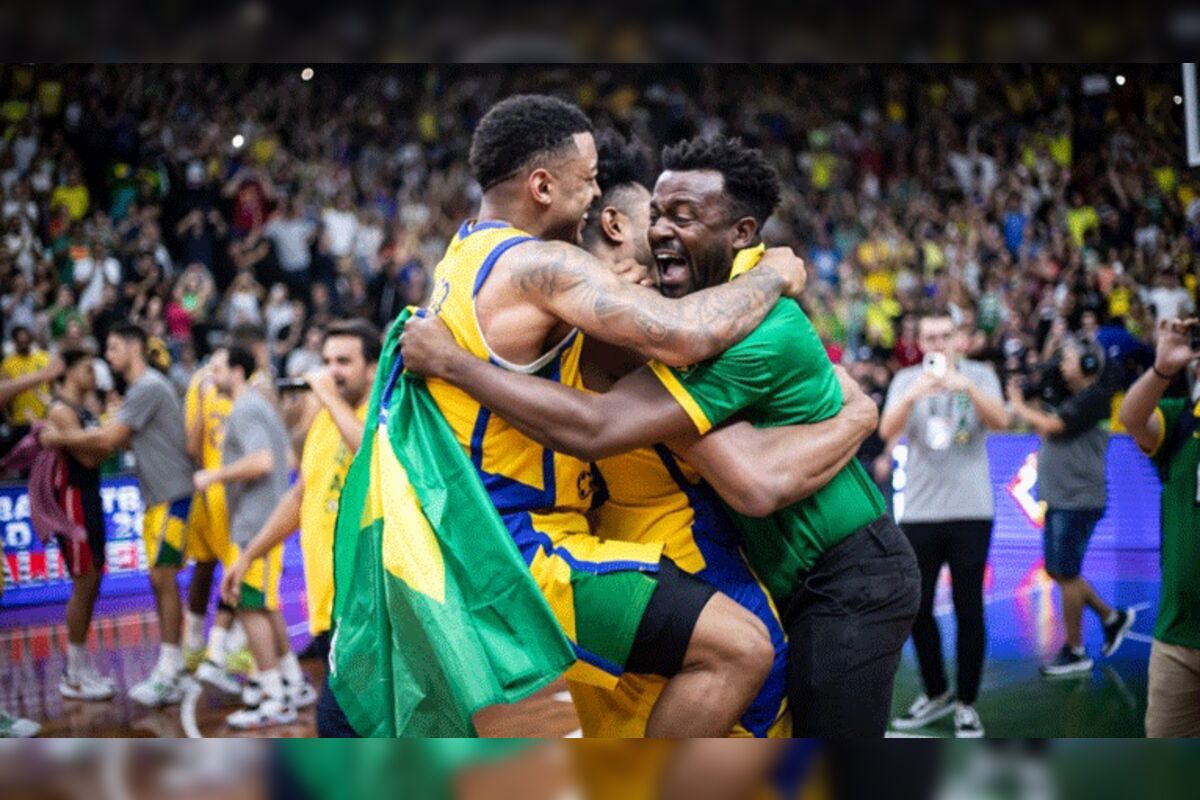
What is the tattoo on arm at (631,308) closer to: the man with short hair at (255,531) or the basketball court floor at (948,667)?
the basketball court floor at (948,667)

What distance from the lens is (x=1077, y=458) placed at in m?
7.07

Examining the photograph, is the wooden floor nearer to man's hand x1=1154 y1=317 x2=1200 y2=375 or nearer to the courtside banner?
the courtside banner

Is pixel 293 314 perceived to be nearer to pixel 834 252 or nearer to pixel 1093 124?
pixel 834 252

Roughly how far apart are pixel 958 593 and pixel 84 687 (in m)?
4.68

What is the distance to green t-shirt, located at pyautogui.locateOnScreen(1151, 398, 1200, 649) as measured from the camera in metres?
3.97

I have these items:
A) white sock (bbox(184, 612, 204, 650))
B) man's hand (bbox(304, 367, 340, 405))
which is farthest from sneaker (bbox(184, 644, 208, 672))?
man's hand (bbox(304, 367, 340, 405))

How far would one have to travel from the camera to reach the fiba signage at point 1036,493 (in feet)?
27.9

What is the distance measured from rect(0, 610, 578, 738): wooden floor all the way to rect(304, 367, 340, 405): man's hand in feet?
4.55

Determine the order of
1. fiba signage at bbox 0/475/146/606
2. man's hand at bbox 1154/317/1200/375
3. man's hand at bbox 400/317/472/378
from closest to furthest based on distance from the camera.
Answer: man's hand at bbox 400/317/472/378
man's hand at bbox 1154/317/1200/375
fiba signage at bbox 0/475/146/606

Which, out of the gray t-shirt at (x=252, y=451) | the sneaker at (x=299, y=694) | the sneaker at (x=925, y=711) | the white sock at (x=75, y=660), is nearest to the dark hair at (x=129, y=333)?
the gray t-shirt at (x=252, y=451)

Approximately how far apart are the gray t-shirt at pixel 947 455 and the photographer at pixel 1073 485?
1.01 metres

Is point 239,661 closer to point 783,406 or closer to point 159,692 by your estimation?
point 159,692

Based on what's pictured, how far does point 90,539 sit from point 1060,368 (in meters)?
5.70

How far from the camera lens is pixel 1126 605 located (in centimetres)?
851
